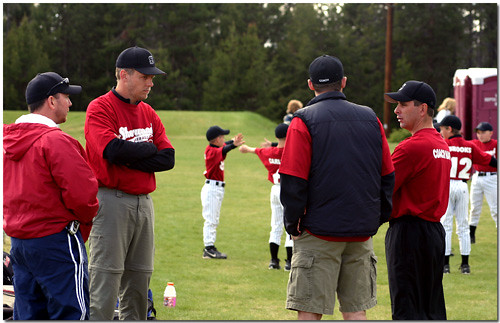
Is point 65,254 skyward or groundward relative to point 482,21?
groundward

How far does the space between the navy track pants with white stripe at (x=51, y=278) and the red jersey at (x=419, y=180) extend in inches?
98.8

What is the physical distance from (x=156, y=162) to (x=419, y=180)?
2.10 meters

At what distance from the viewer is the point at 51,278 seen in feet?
15.0

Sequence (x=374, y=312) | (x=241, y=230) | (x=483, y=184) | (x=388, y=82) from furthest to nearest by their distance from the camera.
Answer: (x=388, y=82) < (x=241, y=230) < (x=483, y=184) < (x=374, y=312)

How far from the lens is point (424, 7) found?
58.2m

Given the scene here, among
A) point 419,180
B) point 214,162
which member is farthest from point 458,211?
point 419,180

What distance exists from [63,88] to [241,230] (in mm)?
8678

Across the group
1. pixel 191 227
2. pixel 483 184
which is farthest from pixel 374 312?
pixel 191 227

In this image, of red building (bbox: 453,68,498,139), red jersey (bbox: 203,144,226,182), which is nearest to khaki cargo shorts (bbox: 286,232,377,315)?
red jersey (bbox: 203,144,226,182)

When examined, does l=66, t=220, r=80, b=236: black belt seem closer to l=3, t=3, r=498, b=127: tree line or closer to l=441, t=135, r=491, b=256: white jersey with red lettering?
l=441, t=135, r=491, b=256: white jersey with red lettering

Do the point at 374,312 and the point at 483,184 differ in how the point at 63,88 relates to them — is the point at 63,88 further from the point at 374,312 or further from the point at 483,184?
the point at 483,184

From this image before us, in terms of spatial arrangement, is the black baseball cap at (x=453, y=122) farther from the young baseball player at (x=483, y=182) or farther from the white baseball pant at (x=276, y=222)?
the white baseball pant at (x=276, y=222)

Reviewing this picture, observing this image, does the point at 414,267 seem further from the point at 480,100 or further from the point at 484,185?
the point at 480,100

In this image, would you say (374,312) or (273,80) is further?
(273,80)
